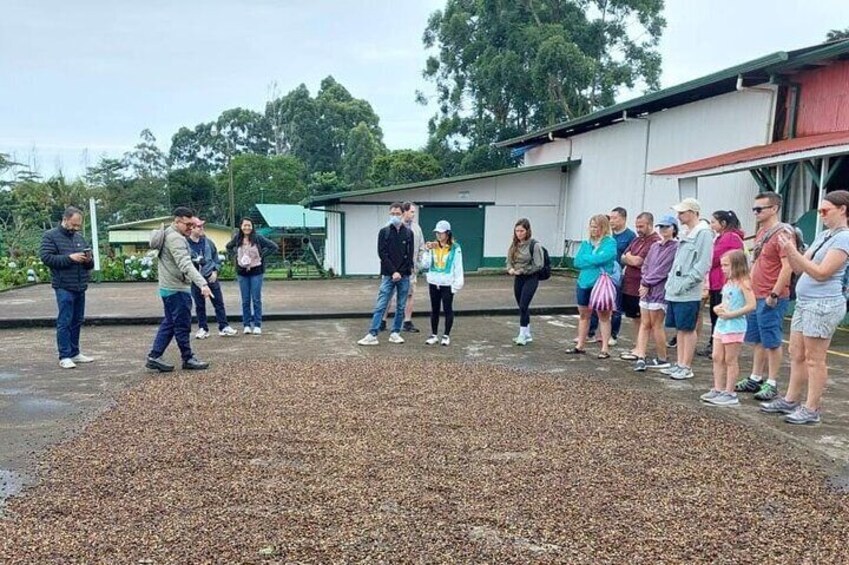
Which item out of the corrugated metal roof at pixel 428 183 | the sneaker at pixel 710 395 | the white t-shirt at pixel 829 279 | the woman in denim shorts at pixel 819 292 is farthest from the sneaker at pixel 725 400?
the corrugated metal roof at pixel 428 183

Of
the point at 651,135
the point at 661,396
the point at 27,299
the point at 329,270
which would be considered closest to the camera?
the point at 661,396

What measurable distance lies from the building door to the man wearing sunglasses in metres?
13.3

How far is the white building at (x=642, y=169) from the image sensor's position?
400 inches

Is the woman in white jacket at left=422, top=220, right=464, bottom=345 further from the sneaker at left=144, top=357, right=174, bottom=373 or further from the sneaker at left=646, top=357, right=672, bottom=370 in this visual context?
the sneaker at left=144, top=357, right=174, bottom=373

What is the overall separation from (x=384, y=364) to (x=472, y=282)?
1032 cm

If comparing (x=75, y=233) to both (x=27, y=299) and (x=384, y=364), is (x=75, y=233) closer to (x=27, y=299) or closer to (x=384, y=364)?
(x=384, y=364)

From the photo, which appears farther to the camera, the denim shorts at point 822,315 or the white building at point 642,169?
the white building at point 642,169

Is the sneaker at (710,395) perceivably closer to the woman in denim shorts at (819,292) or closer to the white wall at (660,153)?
the woman in denim shorts at (819,292)

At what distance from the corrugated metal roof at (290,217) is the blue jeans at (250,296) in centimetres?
1925

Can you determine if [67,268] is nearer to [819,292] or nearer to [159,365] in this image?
[159,365]

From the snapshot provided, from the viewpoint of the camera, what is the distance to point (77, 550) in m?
2.66

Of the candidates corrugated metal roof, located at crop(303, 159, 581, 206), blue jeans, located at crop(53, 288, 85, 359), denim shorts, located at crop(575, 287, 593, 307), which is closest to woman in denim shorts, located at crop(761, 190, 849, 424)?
denim shorts, located at crop(575, 287, 593, 307)

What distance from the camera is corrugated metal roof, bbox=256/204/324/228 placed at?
27.9 metres

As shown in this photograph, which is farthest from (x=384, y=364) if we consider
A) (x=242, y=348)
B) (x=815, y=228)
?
(x=815, y=228)
